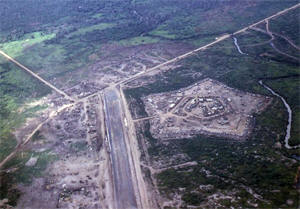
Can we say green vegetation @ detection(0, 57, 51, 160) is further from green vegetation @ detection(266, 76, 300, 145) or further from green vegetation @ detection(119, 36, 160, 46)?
green vegetation @ detection(266, 76, 300, 145)

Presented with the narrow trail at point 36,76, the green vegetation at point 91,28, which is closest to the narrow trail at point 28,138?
the narrow trail at point 36,76

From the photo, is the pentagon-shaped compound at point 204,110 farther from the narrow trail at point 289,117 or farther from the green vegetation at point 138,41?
the green vegetation at point 138,41

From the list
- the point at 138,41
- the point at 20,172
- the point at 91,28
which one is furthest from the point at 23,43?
the point at 20,172

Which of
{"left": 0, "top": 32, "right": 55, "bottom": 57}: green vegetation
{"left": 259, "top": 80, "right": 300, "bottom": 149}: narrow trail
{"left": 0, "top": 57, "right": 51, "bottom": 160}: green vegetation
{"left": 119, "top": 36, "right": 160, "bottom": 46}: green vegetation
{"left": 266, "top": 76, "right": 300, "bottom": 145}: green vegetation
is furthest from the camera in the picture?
{"left": 0, "top": 32, "right": 55, "bottom": 57}: green vegetation

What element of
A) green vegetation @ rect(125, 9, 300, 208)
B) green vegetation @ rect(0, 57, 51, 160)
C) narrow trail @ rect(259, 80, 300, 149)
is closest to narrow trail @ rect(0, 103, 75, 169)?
green vegetation @ rect(0, 57, 51, 160)

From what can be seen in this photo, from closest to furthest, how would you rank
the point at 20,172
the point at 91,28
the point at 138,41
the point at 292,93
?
1. the point at 20,172
2. the point at 292,93
3. the point at 138,41
4. the point at 91,28

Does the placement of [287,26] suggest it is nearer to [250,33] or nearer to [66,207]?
[250,33]

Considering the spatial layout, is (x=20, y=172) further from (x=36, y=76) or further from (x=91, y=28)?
(x=91, y=28)

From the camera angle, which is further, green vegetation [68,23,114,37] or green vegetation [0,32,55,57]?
green vegetation [68,23,114,37]

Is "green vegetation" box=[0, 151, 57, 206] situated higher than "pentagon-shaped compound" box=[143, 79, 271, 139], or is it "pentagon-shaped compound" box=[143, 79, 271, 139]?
"pentagon-shaped compound" box=[143, 79, 271, 139]
